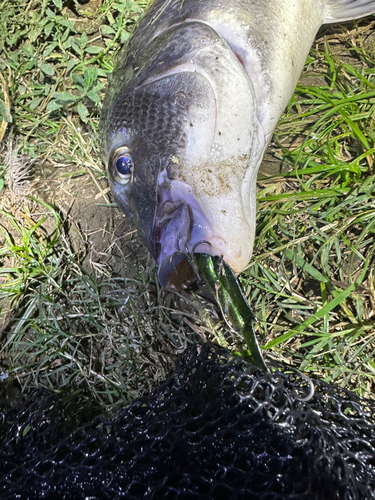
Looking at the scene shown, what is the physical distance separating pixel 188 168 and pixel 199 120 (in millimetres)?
218

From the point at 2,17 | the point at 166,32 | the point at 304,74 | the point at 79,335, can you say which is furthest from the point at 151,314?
the point at 2,17

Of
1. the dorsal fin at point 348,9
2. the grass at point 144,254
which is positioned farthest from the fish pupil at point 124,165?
the dorsal fin at point 348,9

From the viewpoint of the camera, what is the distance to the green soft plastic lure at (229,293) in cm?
180

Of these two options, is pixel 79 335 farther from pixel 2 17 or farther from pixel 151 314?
pixel 2 17

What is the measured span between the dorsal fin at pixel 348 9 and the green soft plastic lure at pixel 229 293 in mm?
1737

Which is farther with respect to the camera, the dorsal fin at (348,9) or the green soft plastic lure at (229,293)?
the dorsal fin at (348,9)

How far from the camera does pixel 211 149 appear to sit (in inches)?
73.9

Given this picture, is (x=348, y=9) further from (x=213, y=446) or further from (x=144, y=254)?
(x=213, y=446)

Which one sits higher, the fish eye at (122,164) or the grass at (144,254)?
the fish eye at (122,164)

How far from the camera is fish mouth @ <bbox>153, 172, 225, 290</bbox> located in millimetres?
1790

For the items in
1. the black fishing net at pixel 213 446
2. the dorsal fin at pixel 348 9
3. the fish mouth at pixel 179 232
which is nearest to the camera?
the black fishing net at pixel 213 446

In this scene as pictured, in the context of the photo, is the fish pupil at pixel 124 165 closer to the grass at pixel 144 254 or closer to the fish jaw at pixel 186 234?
the fish jaw at pixel 186 234

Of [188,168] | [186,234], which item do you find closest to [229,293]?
[186,234]

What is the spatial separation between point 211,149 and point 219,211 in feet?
0.89
